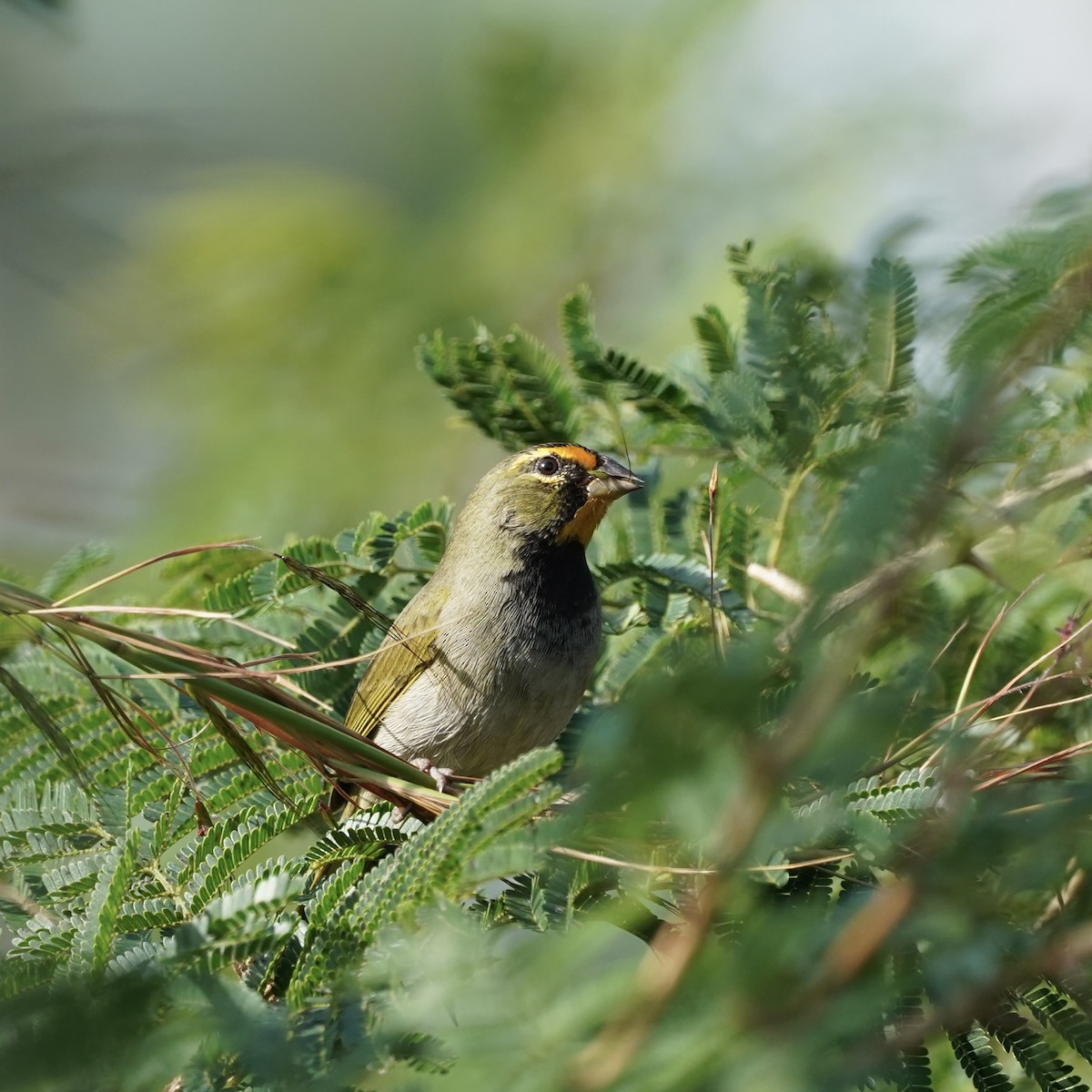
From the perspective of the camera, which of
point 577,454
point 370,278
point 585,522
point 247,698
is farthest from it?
point 370,278

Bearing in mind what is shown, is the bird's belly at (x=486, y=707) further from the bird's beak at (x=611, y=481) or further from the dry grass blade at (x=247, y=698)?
the dry grass blade at (x=247, y=698)

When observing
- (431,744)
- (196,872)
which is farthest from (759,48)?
(196,872)

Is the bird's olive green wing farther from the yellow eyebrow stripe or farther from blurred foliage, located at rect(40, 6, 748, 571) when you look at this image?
blurred foliage, located at rect(40, 6, 748, 571)

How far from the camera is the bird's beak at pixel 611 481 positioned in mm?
3879

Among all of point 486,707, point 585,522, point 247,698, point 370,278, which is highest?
point 370,278

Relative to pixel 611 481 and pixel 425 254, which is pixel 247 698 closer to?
pixel 611 481

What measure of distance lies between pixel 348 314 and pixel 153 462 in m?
1.53

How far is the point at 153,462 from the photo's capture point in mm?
7008

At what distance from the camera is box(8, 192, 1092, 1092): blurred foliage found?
1369 mm

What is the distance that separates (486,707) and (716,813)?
238 cm

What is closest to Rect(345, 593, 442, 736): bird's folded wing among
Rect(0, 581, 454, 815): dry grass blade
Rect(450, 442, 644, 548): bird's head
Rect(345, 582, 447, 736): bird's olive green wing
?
Rect(345, 582, 447, 736): bird's olive green wing

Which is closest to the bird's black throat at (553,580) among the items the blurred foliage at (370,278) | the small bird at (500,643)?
the small bird at (500,643)

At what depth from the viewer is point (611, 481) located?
390cm

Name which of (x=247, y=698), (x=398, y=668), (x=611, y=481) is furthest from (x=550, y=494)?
(x=247, y=698)
